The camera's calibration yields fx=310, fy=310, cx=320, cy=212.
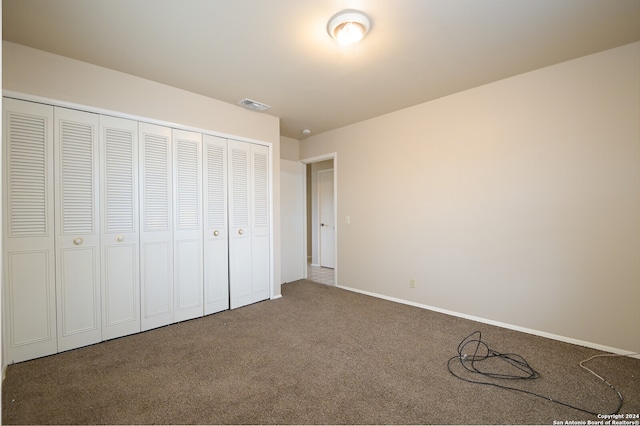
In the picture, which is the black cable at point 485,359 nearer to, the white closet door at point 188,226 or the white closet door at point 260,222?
the white closet door at point 260,222

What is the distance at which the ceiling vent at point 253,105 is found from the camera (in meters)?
3.65

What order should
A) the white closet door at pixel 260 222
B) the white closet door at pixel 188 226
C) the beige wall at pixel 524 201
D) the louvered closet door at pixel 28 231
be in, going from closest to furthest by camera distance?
the louvered closet door at pixel 28 231 → the beige wall at pixel 524 201 → the white closet door at pixel 188 226 → the white closet door at pixel 260 222

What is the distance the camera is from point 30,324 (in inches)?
101

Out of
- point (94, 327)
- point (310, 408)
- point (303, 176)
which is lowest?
point (310, 408)

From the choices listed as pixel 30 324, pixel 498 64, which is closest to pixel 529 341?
pixel 498 64

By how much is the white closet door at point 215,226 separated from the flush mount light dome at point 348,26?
1.96 metres

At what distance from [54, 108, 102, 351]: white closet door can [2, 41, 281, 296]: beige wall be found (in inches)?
8.0

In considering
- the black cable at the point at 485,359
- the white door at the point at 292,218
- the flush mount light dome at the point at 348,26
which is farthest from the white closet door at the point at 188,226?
the black cable at the point at 485,359

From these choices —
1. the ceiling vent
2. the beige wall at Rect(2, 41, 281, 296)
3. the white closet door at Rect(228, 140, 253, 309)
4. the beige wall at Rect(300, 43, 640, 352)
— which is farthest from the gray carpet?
the ceiling vent

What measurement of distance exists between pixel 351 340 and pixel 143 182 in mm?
2574

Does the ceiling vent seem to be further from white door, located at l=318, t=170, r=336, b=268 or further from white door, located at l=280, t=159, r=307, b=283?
white door, located at l=318, t=170, r=336, b=268

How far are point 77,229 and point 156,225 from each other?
647mm

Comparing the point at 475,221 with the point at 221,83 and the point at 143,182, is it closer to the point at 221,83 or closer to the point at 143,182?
the point at 221,83

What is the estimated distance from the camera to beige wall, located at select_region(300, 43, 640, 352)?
263cm
